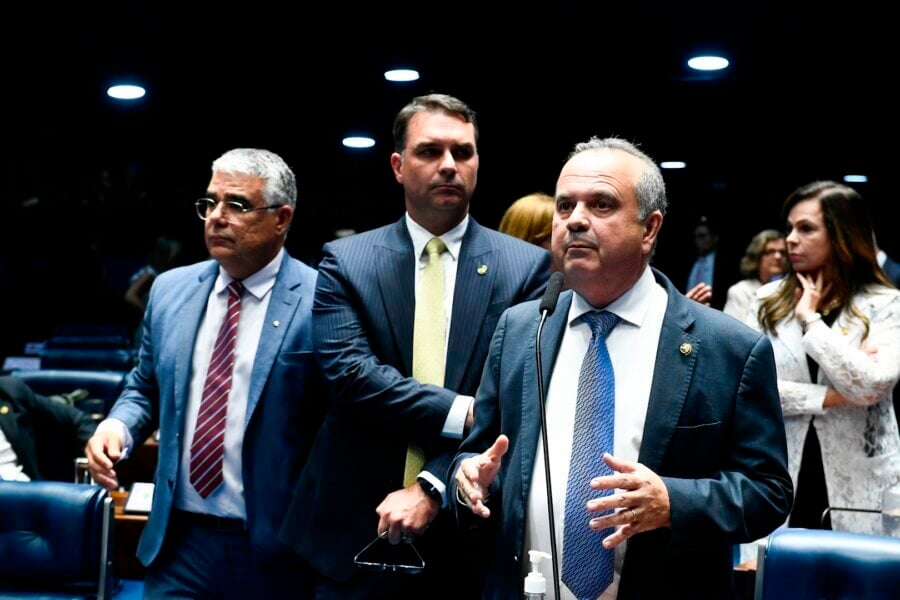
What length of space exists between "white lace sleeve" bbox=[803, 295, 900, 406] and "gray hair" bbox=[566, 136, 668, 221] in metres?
1.13

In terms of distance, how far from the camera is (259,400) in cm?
272

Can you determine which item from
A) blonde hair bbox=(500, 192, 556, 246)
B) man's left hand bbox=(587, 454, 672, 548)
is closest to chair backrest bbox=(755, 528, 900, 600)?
man's left hand bbox=(587, 454, 672, 548)

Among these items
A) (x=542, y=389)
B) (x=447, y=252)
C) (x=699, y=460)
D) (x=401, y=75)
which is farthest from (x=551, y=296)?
(x=401, y=75)

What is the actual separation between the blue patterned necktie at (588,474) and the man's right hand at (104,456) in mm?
1206

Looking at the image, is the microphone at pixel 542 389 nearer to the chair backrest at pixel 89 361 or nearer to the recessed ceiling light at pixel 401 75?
the chair backrest at pixel 89 361

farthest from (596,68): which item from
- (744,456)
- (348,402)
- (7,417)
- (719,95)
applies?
(744,456)

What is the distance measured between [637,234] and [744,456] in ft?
1.40

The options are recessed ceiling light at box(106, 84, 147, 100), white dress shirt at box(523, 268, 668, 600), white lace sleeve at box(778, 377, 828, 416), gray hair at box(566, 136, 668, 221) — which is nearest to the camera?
white dress shirt at box(523, 268, 668, 600)

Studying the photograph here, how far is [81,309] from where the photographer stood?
9555 millimetres

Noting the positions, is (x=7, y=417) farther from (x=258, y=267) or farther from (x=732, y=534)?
(x=732, y=534)

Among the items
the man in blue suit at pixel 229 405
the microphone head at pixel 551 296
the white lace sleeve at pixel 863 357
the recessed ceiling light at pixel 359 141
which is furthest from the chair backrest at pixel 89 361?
the microphone head at pixel 551 296

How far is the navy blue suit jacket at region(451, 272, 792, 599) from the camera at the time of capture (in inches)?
68.6

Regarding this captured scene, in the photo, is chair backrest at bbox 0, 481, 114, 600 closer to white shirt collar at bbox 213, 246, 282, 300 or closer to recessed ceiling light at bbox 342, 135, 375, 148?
white shirt collar at bbox 213, 246, 282, 300

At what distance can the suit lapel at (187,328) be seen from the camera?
9.07 ft
